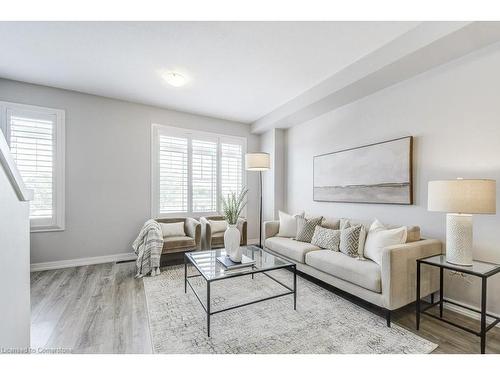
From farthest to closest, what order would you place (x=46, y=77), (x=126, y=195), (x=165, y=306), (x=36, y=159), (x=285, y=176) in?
(x=285, y=176)
(x=126, y=195)
(x=36, y=159)
(x=46, y=77)
(x=165, y=306)

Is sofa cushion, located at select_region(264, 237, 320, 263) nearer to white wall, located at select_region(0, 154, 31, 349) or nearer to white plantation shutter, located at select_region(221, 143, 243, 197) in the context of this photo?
white plantation shutter, located at select_region(221, 143, 243, 197)

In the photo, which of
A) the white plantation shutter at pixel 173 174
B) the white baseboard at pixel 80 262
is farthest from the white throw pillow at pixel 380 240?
the white baseboard at pixel 80 262

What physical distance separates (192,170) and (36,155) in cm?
227

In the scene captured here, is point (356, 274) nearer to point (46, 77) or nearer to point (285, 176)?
point (285, 176)

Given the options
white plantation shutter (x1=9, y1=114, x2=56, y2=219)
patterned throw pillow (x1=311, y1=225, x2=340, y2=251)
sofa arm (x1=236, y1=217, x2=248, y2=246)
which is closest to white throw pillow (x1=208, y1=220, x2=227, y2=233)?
sofa arm (x1=236, y1=217, x2=248, y2=246)

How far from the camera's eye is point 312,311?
218 centimetres

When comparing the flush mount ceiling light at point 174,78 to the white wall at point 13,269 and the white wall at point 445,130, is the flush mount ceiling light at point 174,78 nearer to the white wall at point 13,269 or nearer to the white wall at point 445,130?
the white wall at point 13,269

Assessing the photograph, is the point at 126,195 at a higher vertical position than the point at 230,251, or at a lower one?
higher

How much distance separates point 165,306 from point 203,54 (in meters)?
2.70

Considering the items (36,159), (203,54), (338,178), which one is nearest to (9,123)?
(36,159)

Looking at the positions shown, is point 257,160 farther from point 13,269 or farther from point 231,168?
point 13,269

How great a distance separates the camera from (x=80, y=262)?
3518 mm

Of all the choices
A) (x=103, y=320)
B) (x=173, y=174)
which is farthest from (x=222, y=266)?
(x=173, y=174)

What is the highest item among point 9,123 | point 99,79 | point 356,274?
point 99,79
